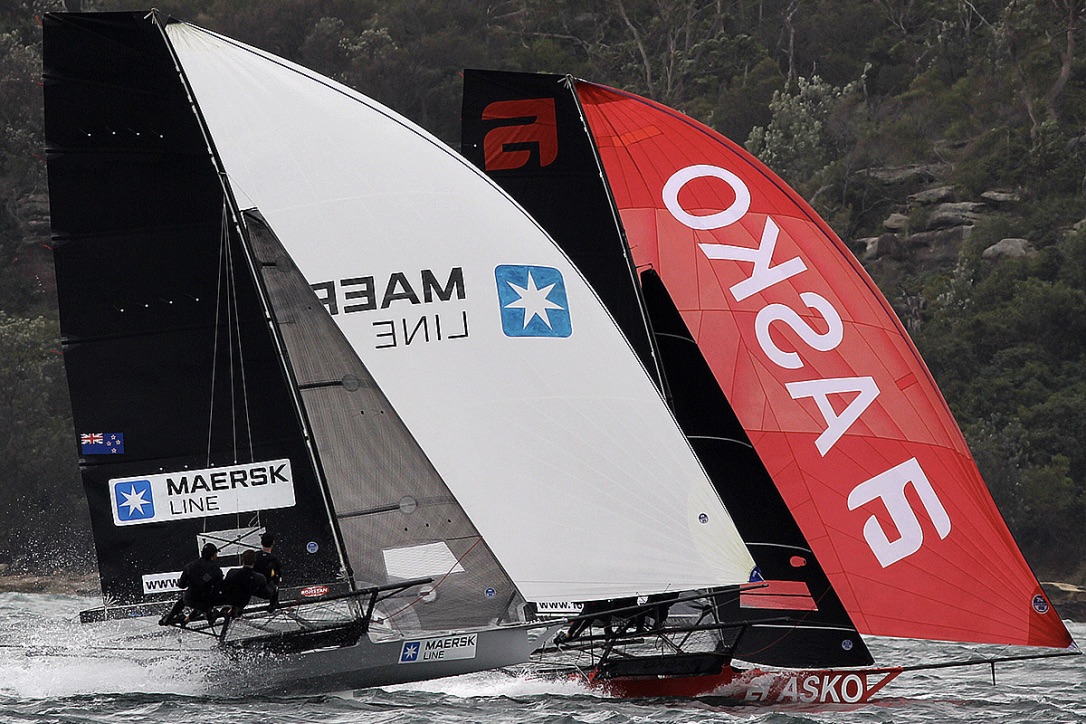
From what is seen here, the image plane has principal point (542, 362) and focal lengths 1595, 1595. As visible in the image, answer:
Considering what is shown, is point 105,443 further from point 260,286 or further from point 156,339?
point 260,286

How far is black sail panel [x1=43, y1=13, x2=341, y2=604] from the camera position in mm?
9453

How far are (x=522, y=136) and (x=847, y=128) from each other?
2611 cm

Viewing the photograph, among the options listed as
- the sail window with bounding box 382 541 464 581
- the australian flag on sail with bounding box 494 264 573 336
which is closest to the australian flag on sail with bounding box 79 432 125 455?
the sail window with bounding box 382 541 464 581

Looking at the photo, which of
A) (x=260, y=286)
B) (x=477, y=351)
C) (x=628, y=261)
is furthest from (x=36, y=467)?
(x=477, y=351)

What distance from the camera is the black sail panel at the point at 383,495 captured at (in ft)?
30.3

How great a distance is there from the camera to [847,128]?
117 ft

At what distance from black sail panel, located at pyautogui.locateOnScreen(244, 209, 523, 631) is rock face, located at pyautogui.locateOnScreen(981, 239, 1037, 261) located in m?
22.7

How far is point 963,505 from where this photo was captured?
31.9ft

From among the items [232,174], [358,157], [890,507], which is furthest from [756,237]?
[232,174]

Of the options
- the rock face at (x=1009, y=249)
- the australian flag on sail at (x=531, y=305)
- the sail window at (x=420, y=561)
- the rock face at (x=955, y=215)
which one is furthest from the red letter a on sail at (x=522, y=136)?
the rock face at (x=955, y=215)

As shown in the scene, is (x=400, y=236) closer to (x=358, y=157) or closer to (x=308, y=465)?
(x=358, y=157)

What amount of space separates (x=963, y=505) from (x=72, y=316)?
18.0ft

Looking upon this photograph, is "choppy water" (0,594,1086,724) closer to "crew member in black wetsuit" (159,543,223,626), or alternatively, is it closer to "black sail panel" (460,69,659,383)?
"crew member in black wetsuit" (159,543,223,626)

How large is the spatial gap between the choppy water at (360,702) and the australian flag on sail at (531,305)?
217cm
